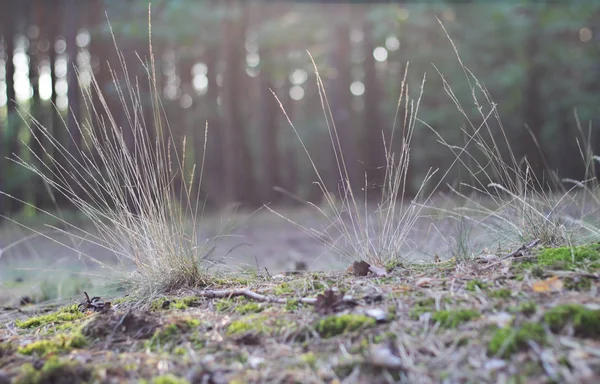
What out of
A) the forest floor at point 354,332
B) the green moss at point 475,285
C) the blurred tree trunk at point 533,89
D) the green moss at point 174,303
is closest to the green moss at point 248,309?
the forest floor at point 354,332

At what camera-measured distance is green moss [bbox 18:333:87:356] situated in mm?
2092

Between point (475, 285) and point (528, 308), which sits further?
point (475, 285)

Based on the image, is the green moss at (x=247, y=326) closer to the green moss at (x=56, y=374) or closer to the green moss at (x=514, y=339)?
the green moss at (x=56, y=374)

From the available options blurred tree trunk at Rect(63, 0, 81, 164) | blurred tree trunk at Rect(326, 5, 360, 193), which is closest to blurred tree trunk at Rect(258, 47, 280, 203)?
blurred tree trunk at Rect(326, 5, 360, 193)

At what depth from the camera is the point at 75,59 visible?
12086 mm

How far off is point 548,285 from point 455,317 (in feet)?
1.55

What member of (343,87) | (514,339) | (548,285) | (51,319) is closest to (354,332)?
(514,339)

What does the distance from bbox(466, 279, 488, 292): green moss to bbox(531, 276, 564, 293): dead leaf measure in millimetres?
196

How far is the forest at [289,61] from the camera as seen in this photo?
1306cm

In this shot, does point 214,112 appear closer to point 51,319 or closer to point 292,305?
point 51,319

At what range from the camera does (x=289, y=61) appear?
1680 cm

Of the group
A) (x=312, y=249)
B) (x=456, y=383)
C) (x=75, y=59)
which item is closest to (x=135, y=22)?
(x=75, y=59)

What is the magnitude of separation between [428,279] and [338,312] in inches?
20.9

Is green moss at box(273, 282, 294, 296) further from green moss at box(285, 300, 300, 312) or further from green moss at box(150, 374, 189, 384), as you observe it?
green moss at box(150, 374, 189, 384)
